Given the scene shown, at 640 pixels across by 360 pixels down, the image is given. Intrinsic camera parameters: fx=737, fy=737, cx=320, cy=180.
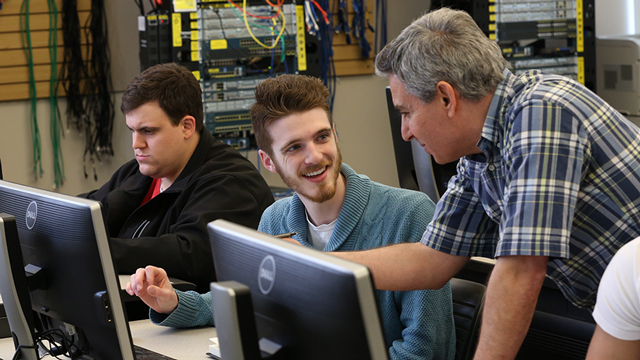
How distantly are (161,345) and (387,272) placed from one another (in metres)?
0.55

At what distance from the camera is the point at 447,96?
4.56 feet

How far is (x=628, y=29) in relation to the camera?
502cm

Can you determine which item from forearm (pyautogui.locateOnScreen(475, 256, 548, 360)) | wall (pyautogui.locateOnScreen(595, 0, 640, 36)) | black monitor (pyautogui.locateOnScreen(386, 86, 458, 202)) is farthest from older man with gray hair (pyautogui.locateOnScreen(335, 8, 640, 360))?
wall (pyautogui.locateOnScreen(595, 0, 640, 36))

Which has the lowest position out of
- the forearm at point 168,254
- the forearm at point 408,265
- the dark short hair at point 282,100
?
the forearm at point 168,254

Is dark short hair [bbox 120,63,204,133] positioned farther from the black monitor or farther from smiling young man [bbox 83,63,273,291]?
the black monitor

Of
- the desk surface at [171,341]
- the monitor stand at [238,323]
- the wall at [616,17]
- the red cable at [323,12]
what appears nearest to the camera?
the monitor stand at [238,323]

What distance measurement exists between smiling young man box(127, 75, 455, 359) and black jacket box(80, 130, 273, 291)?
32 centimetres

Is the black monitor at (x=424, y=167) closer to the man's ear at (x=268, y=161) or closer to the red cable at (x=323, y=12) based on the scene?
the man's ear at (x=268, y=161)

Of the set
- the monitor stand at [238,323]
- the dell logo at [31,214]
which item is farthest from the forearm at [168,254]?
the monitor stand at [238,323]

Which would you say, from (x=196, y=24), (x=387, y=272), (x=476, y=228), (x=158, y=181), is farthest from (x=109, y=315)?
(x=196, y=24)

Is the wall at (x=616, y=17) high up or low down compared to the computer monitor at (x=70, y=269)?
up

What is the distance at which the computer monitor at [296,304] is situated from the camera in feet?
2.69

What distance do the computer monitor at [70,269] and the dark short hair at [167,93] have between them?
2.67ft

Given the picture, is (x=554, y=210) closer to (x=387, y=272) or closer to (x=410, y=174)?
(x=387, y=272)
